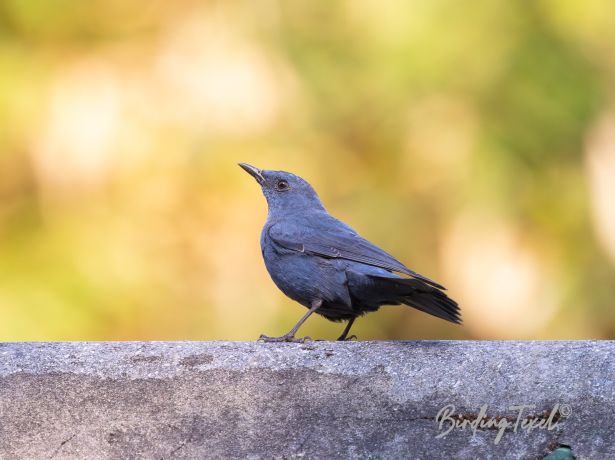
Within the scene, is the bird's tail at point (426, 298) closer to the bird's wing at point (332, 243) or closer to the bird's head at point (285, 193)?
the bird's wing at point (332, 243)

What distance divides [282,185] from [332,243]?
0.86m

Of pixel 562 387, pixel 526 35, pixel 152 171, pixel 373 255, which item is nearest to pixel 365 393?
pixel 562 387

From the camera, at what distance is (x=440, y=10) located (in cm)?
890

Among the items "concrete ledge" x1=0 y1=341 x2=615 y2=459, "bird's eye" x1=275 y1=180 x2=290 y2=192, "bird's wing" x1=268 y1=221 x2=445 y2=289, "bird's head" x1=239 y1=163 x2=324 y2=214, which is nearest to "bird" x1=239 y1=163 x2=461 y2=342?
"bird's wing" x1=268 y1=221 x2=445 y2=289

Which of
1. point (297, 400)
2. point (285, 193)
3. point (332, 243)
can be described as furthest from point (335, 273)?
point (297, 400)

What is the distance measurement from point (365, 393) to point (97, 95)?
582 centimetres

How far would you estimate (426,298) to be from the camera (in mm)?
4430

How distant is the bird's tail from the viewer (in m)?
4.31

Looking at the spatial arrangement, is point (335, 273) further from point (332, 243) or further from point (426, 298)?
point (426, 298)

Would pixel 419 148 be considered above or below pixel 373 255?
above

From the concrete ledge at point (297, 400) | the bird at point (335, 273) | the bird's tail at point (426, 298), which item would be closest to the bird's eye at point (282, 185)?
the bird at point (335, 273)

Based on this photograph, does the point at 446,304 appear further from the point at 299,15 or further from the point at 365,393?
the point at 299,15

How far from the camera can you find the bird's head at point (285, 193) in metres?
5.68

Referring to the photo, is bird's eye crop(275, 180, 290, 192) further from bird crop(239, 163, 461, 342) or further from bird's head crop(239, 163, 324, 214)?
bird crop(239, 163, 461, 342)
